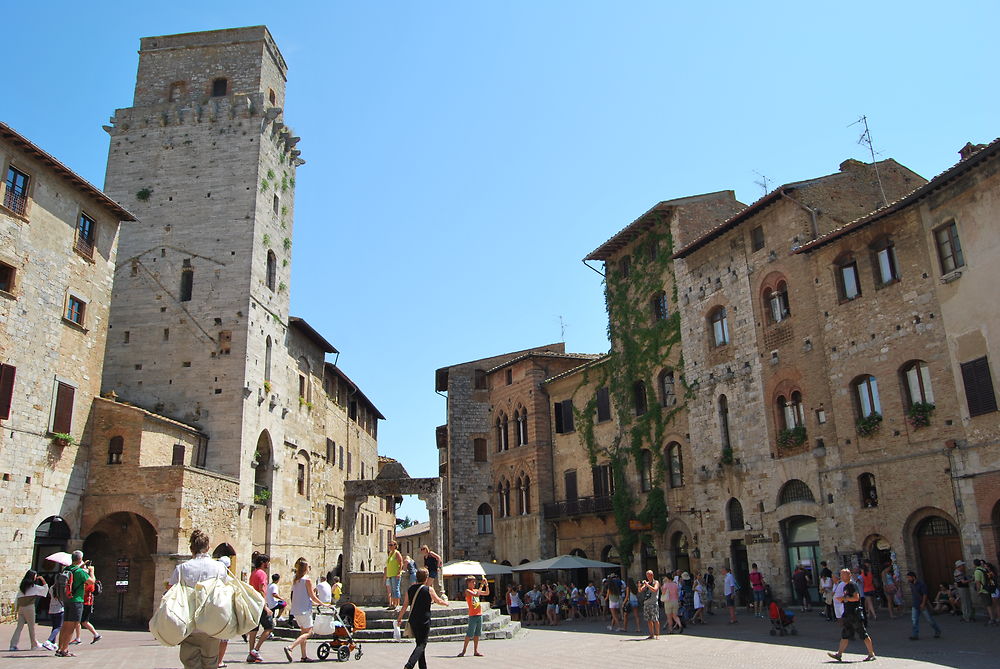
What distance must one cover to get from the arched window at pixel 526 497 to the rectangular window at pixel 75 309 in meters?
22.9

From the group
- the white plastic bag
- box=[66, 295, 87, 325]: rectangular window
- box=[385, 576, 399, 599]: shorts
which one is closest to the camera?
the white plastic bag

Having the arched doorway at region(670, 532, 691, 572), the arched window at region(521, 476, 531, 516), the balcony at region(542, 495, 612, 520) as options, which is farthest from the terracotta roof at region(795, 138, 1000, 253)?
the arched window at region(521, 476, 531, 516)

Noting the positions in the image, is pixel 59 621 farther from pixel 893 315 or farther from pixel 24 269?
pixel 893 315

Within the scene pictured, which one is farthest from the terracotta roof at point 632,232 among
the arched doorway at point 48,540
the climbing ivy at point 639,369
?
the arched doorway at point 48,540

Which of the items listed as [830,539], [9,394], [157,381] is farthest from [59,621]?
[830,539]

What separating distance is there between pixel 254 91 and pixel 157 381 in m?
13.3

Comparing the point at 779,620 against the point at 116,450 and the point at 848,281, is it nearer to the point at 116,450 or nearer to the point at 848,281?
the point at 848,281

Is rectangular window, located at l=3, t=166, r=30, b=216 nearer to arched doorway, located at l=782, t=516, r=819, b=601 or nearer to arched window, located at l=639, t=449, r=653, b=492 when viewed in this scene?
arched window, located at l=639, t=449, r=653, b=492

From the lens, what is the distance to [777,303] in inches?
1045

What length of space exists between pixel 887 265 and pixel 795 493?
778 centimetres

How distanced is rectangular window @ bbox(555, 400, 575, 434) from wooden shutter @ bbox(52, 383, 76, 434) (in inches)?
879

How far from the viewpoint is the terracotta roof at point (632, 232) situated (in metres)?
32.2

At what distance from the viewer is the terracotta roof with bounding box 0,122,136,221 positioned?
21.3 metres

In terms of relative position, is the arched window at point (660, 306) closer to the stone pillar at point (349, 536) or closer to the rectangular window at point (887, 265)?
the rectangular window at point (887, 265)
